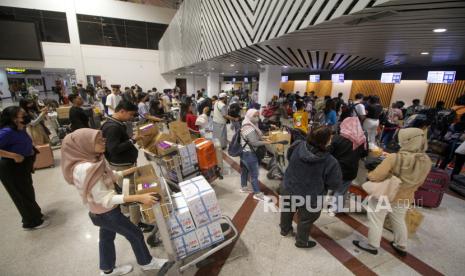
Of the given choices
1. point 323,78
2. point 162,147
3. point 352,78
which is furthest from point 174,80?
point 162,147

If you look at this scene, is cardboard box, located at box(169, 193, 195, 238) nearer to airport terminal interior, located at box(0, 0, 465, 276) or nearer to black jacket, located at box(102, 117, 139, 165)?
airport terminal interior, located at box(0, 0, 465, 276)

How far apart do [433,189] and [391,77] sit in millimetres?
9703

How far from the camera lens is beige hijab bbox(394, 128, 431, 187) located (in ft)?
6.90

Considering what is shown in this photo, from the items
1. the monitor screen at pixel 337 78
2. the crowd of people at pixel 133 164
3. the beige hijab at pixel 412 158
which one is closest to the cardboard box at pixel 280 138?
the crowd of people at pixel 133 164

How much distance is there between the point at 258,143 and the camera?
3.32 metres

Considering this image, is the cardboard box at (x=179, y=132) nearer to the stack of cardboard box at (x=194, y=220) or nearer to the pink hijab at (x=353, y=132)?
the stack of cardboard box at (x=194, y=220)

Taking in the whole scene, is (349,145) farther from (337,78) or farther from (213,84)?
(213,84)

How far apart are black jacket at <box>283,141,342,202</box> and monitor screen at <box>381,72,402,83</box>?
37.7 feet

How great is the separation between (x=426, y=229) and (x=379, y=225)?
4.20ft

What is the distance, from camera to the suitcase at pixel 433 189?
3.34m

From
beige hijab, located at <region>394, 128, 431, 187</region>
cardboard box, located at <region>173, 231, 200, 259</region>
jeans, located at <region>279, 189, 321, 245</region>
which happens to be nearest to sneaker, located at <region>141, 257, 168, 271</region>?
cardboard box, located at <region>173, 231, 200, 259</region>

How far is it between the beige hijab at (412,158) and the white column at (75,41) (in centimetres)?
2087

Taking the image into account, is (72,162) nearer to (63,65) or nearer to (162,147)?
(162,147)

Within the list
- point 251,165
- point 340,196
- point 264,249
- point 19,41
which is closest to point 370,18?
point 340,196
